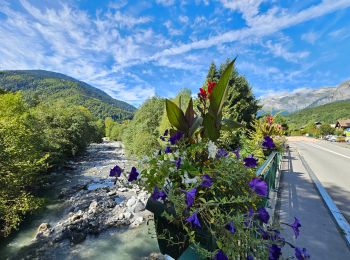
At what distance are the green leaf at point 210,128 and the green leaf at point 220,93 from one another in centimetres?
5

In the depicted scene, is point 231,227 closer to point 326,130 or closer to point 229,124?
point 229,124

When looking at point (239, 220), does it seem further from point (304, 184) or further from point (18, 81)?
point (18, 81)

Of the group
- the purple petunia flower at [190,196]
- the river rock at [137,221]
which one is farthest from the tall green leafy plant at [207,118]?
the river rock at [137,221]

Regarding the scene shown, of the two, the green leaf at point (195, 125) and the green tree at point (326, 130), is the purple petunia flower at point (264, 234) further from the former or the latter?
the green tree at point (326, 130)

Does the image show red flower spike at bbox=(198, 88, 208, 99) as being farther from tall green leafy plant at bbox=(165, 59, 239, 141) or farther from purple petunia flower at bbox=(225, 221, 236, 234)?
purple petunia flower at bbox=(225, 221, 236, 234)

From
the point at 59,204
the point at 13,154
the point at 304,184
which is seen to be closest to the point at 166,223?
the point at 304,184

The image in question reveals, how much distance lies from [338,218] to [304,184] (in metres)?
2.94

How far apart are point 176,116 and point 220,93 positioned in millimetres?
321

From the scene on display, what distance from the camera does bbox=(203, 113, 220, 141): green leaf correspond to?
1577 mm

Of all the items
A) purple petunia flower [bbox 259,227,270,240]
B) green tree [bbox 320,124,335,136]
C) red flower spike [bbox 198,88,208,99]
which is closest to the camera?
purple petunia flower [bbox 259,227,270,240]

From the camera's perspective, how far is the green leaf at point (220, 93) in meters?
1.45

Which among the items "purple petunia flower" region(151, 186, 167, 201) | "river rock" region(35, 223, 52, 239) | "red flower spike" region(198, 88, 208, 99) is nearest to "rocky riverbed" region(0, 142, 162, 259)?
"river rock" region(35, 223, 52, 239)

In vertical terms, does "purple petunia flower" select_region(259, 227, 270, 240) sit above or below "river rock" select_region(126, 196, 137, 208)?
above

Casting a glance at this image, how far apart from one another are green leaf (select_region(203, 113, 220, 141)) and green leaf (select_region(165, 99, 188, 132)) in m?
0.13
